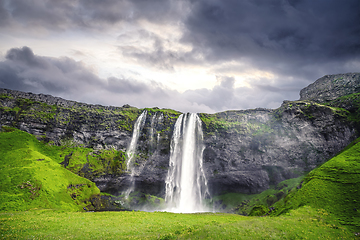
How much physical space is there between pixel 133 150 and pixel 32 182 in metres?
33.1

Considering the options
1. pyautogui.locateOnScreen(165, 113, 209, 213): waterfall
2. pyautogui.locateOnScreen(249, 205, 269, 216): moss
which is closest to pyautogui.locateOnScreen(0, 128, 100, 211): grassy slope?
pyautogui.locateOnScreen(165, 113, 209, 213): waterfall

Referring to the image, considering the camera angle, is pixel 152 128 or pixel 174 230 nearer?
pixel 174 230

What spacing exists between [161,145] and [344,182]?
165 feet

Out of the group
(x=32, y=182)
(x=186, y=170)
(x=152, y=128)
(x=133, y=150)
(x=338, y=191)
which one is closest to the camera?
(x=338, y=191)

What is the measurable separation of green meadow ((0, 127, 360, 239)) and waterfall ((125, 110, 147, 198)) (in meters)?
11.7

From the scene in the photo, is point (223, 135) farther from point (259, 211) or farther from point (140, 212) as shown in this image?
point (140, 212)

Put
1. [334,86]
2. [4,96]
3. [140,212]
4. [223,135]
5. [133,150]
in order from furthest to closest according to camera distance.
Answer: [334,86]
[133,150]
[223,135]
[4,96]
[140,212]

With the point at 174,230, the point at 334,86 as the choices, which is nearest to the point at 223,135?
the point at 174,230

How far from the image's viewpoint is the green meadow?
767 inches

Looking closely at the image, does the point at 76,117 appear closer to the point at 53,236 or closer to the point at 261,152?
the point at 53,236

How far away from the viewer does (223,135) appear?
2594 inches

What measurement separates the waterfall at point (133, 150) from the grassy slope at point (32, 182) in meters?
14.5

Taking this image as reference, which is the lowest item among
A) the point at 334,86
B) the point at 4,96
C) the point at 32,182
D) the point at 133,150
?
the point at 32,182

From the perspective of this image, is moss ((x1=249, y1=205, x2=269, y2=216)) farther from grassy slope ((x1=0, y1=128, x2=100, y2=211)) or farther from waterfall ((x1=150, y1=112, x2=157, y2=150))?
grassy slope ((x1=0, y1=128, x2=100, y2=211))
